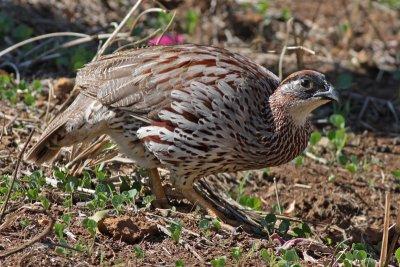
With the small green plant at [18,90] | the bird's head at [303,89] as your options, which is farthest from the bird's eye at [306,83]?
the small green plant at [18,90]

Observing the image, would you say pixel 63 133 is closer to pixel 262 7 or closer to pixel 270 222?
pixel 270 222

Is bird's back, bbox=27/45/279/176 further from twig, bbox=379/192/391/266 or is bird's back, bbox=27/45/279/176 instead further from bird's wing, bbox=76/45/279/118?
twig, bbox=379/192/391/266

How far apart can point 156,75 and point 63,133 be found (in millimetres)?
804

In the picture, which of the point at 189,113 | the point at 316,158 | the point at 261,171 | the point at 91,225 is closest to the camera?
the point at 91,225

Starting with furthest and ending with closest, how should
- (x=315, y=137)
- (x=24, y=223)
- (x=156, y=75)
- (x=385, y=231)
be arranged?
(x=315, y=137), (x=156, y=75), (x=24, y=223), (x=385, y=231)

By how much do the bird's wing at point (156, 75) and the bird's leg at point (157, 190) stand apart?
56 cm

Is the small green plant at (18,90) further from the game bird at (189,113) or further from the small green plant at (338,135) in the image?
the small green plant at (338,135)

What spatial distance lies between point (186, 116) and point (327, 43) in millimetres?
4738

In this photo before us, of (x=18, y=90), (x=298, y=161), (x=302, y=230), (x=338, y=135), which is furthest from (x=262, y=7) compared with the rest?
(x=302, y=230)

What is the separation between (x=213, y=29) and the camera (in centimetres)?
1060

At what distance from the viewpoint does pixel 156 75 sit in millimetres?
6750

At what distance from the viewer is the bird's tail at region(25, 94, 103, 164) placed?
271 inches

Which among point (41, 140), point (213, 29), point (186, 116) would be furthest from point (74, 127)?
point (213, 29)

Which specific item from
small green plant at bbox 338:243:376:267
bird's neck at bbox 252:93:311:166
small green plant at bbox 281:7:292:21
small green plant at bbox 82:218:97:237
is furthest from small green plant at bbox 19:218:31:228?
small green plant at bbox 281:7:292:21
